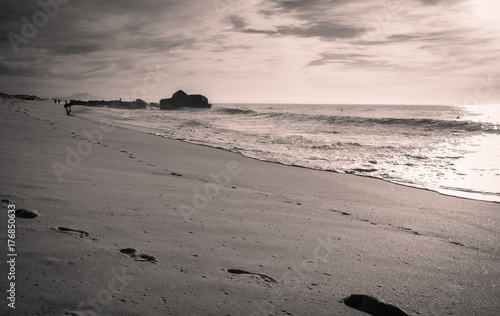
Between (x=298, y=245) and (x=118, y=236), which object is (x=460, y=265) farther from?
(x=118, y=236)

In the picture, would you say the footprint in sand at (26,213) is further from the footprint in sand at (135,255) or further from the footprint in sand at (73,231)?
the footprint in sand at (135,255)

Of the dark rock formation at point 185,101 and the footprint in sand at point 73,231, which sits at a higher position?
the dark rock formation at point 185,101

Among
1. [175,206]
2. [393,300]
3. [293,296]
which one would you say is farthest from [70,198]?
[393,300]

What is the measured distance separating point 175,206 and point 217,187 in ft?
4.61

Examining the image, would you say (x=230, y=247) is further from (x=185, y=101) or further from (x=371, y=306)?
(x=185, y=101)

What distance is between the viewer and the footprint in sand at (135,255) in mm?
2436
